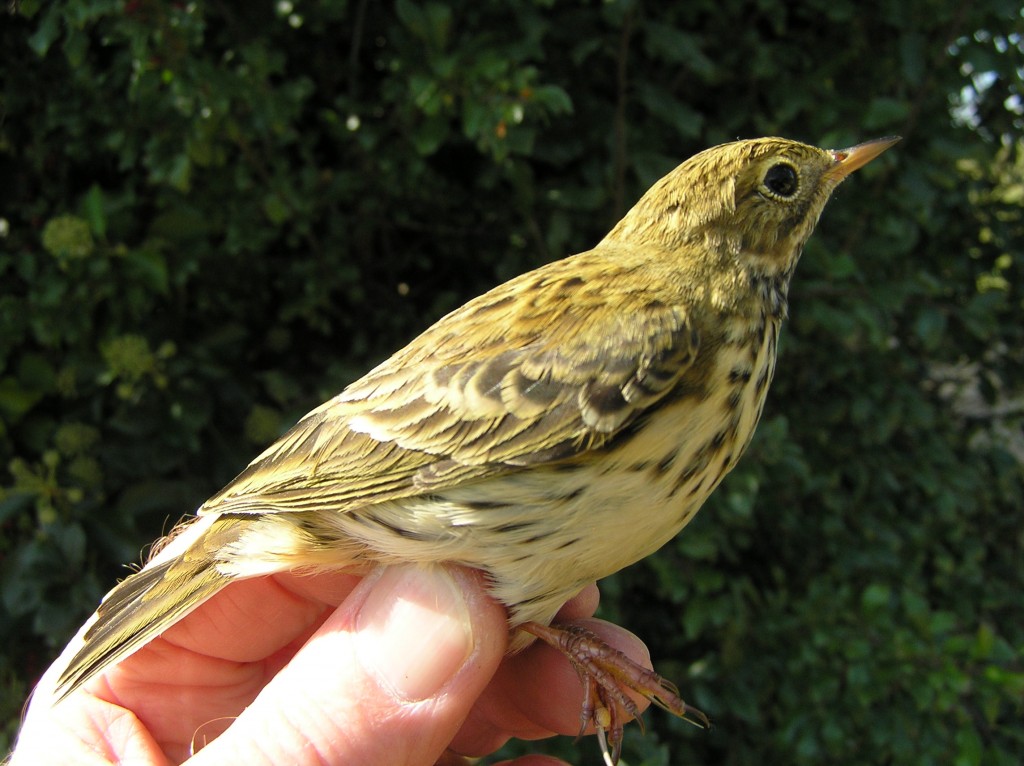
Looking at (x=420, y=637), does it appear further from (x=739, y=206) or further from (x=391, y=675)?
(x=739, y=206)

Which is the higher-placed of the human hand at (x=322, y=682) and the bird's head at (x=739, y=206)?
the bird's head at (x=739, y=206)

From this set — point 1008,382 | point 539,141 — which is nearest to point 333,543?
point 539,141

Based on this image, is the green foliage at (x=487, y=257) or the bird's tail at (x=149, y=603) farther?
the green foliage at (x=487, y=257)

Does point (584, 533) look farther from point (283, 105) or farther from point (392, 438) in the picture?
point (283, 105)

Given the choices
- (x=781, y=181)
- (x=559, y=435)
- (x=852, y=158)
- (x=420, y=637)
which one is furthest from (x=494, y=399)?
(x=852, y=158)

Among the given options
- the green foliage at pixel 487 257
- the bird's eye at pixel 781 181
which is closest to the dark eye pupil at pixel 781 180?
the bird's eye at pixel 781 181

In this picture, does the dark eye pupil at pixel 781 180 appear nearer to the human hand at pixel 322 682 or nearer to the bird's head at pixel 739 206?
the bird's head at pixel 739 206
